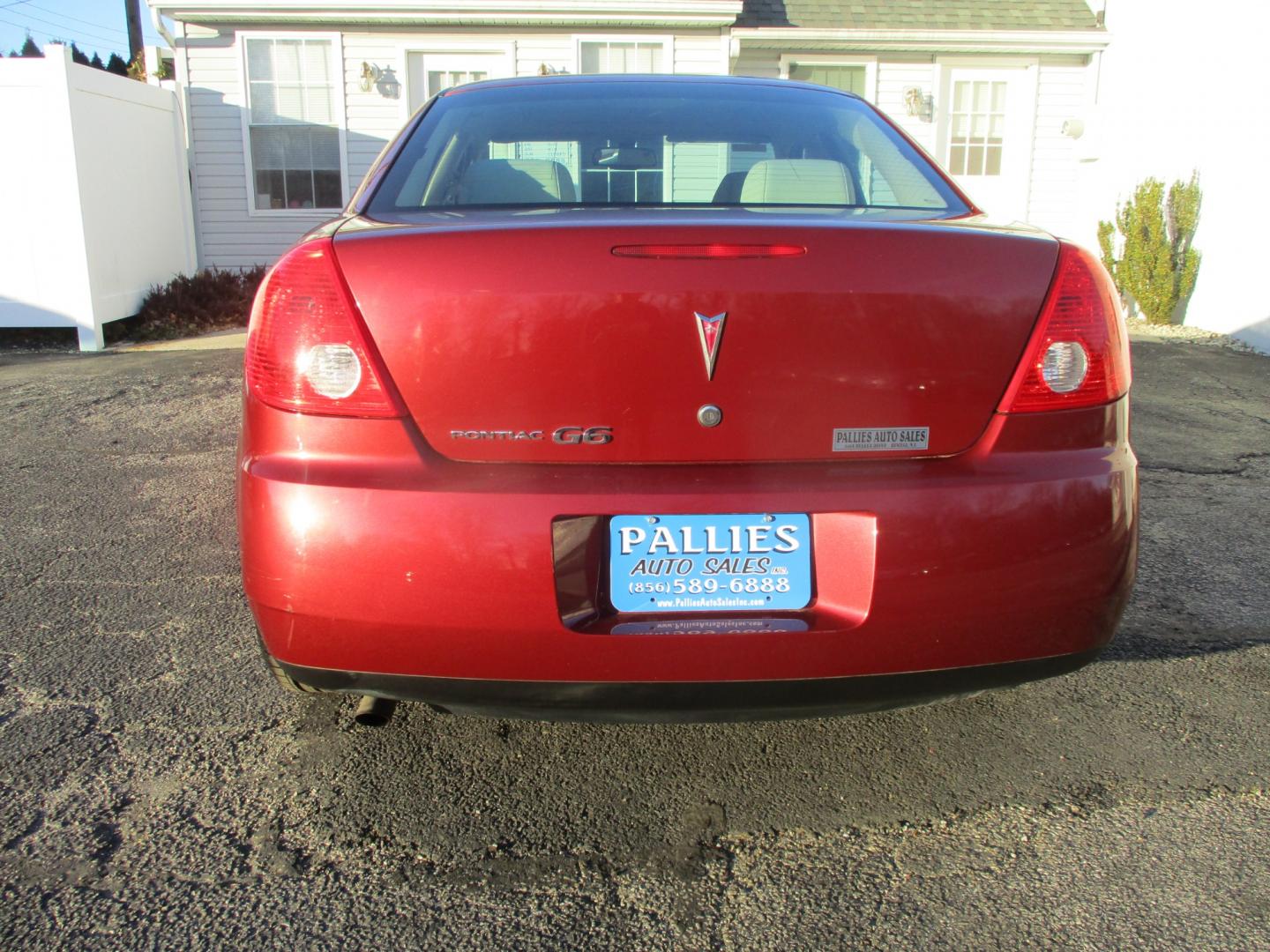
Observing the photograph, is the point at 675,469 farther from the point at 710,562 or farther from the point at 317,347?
the point at 317,347

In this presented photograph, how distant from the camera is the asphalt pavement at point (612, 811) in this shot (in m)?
1.80

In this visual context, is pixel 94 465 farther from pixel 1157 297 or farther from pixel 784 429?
pixel 1157 297

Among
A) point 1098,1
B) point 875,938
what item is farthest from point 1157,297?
point 875,938

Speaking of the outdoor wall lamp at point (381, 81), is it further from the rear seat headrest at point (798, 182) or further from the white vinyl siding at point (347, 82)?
the rear seat headrest at point (798, 182)

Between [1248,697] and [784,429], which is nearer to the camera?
[784,429]

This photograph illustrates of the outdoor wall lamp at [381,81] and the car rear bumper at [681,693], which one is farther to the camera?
the outdoor wall lamp at [381,81]

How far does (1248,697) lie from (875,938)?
4.85ft

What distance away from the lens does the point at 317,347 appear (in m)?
1.86

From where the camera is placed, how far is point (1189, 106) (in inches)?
373

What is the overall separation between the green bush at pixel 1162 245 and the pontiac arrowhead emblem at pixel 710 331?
9.07 meters

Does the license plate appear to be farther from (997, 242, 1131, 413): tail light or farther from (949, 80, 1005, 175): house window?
(949, 80, 1005, 175): house window

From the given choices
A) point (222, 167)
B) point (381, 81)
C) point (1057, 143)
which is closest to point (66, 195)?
point (222, 167)

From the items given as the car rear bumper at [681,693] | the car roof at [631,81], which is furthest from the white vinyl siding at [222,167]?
the car rear bumper at [681,693]

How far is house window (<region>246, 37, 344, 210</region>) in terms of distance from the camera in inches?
441
